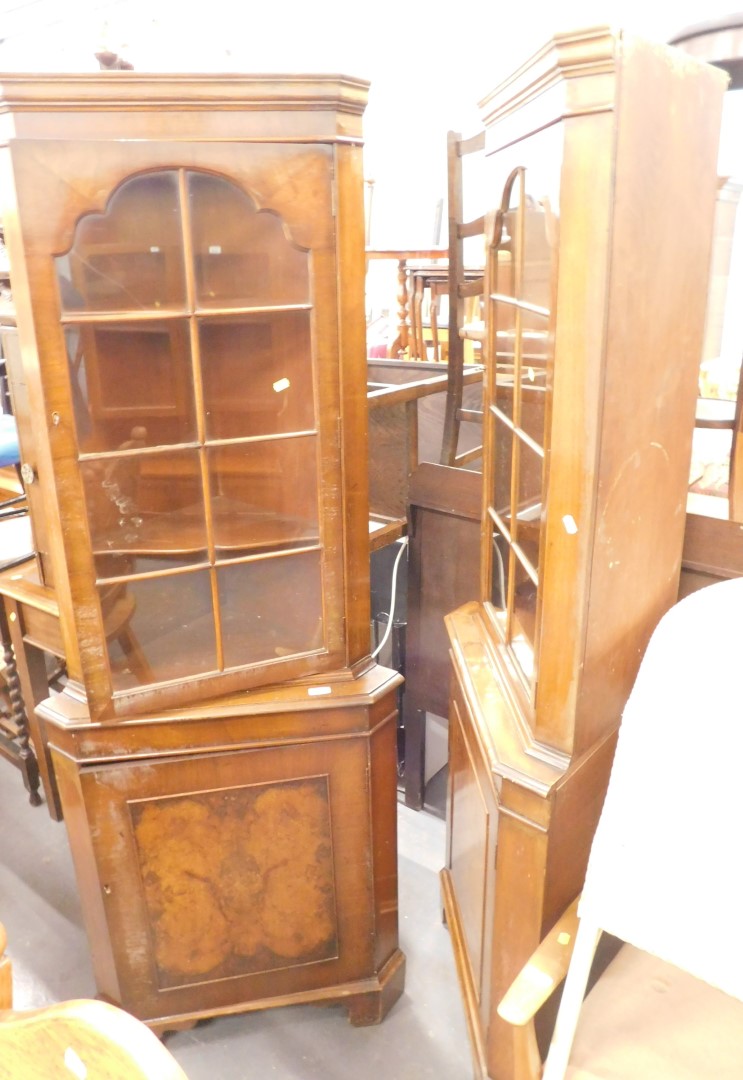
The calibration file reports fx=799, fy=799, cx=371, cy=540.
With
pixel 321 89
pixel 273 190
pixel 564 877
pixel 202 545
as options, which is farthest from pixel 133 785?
pixel 321 89

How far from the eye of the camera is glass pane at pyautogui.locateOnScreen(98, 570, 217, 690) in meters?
1.44

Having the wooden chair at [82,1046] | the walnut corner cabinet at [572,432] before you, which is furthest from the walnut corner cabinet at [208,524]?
the wooden chair at [82,1046]

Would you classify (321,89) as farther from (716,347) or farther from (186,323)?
(716,347)

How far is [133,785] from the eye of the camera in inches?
57.7

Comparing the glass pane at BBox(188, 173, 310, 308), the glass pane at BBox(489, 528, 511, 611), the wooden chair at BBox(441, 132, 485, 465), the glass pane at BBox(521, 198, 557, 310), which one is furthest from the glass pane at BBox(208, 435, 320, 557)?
the wooden chair at BBox(441, 132, 485, 465)

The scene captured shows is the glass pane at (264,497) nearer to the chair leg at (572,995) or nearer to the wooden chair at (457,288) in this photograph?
the wooden chair at (457,288)

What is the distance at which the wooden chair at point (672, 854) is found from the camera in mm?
1029

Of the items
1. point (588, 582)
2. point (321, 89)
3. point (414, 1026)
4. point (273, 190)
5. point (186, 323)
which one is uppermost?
point (321, 89)

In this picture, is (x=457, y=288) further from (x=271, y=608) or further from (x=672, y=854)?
(x=672, y=854)

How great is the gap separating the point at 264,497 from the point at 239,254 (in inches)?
17.6

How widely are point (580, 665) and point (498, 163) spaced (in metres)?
0.82

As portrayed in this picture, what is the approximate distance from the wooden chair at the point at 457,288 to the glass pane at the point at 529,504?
64cm

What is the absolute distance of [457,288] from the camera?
2281 mm

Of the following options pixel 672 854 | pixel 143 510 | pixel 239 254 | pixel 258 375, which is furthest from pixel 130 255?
pixel 672 854
